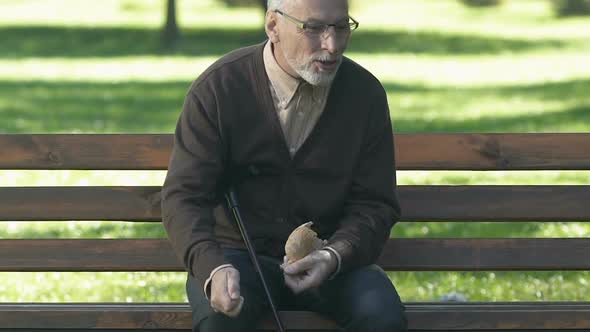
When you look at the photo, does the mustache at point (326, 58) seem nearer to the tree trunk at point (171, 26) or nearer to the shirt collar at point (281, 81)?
the shirt collar at point (281, 81)

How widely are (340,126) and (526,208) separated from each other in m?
0.92

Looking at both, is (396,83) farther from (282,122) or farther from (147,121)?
(282,122)

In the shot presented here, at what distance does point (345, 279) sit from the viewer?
451 centimetres

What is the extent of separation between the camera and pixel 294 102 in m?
4.61

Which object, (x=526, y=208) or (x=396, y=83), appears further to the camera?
(x=396, y=83)

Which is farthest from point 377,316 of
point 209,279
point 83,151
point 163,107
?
point 163,107

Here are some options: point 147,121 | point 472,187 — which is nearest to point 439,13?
A: point 147,121

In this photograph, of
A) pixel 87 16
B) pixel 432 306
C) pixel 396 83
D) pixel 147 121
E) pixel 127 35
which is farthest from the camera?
pixel 87 16

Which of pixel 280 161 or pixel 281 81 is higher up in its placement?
pixel 281 81

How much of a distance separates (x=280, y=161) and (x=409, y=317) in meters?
0.68

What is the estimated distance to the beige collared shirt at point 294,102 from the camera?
460cm

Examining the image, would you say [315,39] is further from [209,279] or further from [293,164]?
[209,279]

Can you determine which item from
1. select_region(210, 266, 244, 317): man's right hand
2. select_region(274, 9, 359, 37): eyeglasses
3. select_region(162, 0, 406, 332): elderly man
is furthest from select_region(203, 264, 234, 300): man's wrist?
select_region(274, 9, 359, 37): eyeglasses

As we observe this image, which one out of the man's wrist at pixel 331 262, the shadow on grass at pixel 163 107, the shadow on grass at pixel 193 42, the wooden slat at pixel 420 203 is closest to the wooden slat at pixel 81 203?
the wooden slat at pixel 420 203
